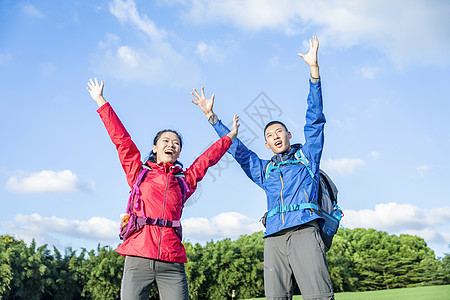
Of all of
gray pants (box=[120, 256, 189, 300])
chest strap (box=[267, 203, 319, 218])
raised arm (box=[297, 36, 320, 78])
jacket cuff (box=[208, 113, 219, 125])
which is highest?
raised arm (box=[297, 36, 320, 78])

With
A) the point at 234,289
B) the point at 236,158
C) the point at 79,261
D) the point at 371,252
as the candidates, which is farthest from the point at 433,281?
the point at 236,158

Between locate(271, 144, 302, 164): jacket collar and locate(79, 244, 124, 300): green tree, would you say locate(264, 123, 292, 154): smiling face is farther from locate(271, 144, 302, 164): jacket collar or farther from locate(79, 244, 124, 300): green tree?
locate(79, 244, 124, 300): green tree

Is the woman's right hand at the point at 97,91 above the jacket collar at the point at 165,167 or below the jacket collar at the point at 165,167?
above

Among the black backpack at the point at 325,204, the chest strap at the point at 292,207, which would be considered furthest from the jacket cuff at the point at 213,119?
the chest strap at the point at 292,207

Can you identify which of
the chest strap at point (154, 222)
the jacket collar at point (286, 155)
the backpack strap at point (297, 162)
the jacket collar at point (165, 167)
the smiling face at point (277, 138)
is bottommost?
the chest strap at point (154, 222)

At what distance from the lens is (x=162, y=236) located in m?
3.44

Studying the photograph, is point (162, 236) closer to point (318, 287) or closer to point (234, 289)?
point (318, 287)

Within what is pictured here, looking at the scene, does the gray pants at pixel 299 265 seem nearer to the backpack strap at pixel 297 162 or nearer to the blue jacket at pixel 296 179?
the blue jacket at pixel 296 179

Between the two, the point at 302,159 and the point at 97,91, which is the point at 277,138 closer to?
the point at 302,159

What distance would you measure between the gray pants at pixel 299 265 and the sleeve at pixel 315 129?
684 millimetres

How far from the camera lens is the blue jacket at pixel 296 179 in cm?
372

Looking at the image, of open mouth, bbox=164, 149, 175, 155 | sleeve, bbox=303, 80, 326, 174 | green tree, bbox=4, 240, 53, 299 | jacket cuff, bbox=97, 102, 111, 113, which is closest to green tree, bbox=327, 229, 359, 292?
green tree, bbox=4, 240, 53, 299

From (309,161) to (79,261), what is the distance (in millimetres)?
10953

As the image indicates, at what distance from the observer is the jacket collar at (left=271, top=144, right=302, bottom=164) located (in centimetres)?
413
